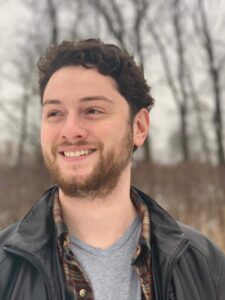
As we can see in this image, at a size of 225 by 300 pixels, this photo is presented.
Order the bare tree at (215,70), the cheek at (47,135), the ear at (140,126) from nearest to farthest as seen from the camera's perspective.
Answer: the cheek at (47,135) → the ear at (140,126) → the bare tree at (215,70)

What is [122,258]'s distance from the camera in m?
1.87

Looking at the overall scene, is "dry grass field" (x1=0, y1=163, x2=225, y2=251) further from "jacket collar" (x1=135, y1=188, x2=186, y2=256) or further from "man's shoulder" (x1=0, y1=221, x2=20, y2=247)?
"man's shoulder" (x1=0, y1=221, x2=20, y2=247)

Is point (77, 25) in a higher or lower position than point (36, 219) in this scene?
higher

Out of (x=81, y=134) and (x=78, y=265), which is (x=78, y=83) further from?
(x=78, y=265)

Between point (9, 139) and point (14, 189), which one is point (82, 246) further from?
point (9, 139)

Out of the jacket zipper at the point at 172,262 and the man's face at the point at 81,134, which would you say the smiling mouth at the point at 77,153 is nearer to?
the man's face at the point at 81,134

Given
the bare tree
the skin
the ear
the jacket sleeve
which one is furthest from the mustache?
the bare tree

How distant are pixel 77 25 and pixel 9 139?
3993 mm

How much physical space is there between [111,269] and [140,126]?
2.31 ft

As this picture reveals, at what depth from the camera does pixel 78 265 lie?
178cm

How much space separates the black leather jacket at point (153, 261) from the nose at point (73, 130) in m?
0.30

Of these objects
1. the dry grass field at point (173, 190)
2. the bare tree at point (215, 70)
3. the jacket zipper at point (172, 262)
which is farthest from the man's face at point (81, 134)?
the bare tree at point (215, 70)

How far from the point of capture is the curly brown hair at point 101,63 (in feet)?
6.73

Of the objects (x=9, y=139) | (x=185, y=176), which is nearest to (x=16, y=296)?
(x=185, y=176)
